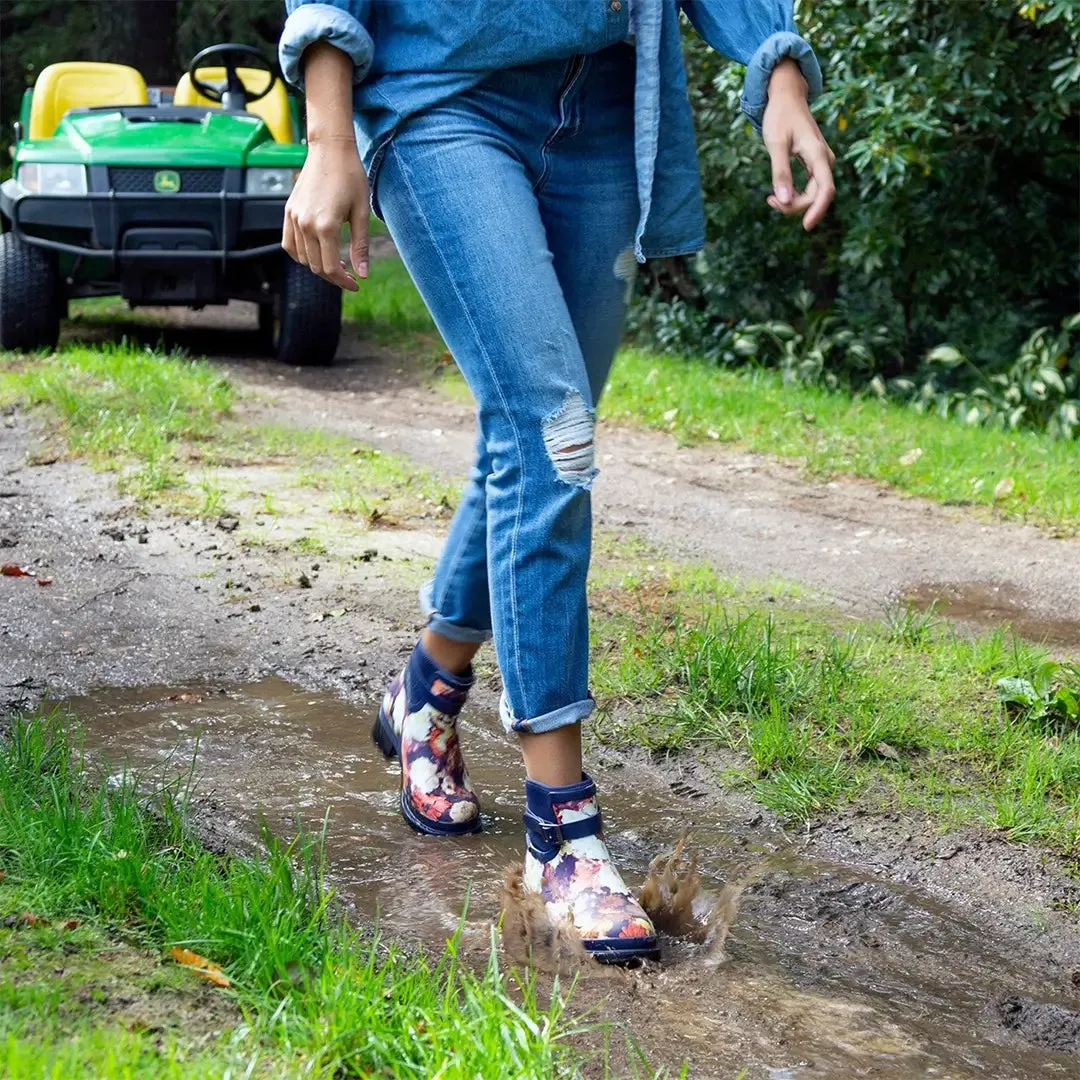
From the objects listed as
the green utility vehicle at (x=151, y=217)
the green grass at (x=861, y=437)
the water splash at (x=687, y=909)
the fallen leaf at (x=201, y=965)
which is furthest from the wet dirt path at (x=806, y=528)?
the fallen leaf at (x=201, y=965)

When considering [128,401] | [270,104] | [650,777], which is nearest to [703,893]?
[650,777]

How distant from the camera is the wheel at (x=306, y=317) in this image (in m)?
8.55

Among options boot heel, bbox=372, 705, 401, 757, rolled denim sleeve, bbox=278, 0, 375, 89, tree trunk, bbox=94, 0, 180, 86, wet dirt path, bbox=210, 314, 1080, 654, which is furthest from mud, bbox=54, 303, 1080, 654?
tree trunk, bbox=94, 0, 180, 86

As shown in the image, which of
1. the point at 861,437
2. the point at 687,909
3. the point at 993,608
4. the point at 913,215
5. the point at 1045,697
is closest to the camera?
the point at 687,909

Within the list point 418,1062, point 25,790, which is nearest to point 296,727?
point 25,790

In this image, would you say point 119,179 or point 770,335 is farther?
point 770,335

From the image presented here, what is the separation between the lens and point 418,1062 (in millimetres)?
1762

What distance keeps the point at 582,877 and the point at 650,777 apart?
0.86m

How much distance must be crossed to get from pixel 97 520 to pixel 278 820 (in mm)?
2584

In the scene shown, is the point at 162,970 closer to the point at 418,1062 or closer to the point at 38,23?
the point at 418,1062

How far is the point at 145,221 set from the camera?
825cm

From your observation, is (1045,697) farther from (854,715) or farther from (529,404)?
(529,404)

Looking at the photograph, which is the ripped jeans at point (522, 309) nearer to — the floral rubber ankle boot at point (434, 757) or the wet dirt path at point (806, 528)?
the floral rubber ankle boot at point (434, 757)

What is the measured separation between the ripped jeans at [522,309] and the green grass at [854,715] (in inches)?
34.9
